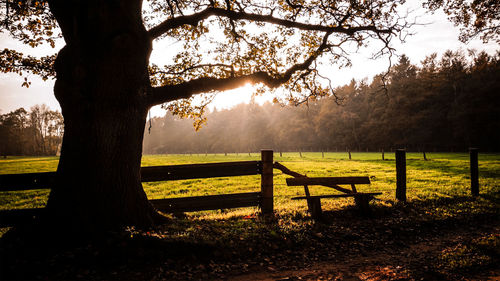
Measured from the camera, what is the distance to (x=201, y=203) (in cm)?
619

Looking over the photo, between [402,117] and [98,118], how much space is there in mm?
70726

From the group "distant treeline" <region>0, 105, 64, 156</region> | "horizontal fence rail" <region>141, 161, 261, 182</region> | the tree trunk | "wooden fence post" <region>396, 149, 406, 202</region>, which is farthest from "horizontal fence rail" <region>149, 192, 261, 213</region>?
"distant treeline" <region>0, 105, 64, 156</region>

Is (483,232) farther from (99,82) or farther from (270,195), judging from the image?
(99,82)

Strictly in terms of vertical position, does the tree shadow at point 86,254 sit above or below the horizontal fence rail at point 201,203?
below

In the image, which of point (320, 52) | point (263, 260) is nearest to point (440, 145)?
point (320, 52)

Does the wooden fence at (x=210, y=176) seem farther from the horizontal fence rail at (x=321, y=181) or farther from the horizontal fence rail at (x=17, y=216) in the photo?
the horizontal fence rail at (x=17, y=216)

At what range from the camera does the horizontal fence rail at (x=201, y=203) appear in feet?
20.2

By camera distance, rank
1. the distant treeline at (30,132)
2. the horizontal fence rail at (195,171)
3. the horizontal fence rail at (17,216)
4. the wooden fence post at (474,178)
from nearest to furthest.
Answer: the horizontal fence rail at (17,216) → the horizontal fence rail at (195,171) → the wooden fence post at (474,178) → the distant treeline at (30,132)

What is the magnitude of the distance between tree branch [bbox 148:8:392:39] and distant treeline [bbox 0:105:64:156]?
345ft

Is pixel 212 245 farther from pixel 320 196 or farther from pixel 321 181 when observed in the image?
pixel 321 181

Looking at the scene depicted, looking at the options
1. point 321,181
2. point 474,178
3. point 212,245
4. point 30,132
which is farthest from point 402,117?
point 30,132

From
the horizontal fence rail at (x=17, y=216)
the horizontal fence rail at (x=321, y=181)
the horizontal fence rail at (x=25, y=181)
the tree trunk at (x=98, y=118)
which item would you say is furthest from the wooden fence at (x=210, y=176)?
the horizontal fence rail at (x=17, y=216)

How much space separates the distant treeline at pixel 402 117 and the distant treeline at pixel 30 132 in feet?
205

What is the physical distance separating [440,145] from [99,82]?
2732 inches
